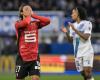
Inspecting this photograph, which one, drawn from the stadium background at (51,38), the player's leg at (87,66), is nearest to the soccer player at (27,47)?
the player's leg at (87,66)

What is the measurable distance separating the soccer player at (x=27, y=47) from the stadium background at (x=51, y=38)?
10337 millimetres

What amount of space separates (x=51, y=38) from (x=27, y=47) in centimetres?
1633

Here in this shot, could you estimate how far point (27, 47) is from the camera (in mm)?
11977

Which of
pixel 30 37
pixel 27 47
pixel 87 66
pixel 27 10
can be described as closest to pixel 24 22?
pixel 27 10

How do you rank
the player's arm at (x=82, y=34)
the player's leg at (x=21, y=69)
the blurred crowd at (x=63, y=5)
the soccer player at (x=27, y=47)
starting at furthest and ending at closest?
1. the blurred crowd at (x=63, y=5)
2. the player's arm at (x=82, y=34)
3. the player's leg at (x=21, y=69)
4. the soccer player at (x=27, y=47)

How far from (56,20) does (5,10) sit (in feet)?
10.6

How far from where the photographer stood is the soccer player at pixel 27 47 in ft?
39.1

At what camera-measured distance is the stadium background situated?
942 inches

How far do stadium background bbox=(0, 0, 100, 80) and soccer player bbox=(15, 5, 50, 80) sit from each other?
10.3 m

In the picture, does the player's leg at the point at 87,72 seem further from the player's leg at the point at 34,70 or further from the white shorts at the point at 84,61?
the player's leg at the point at 34,70

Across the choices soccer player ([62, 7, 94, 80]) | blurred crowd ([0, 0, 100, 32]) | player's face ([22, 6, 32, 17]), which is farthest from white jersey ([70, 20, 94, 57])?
blurred crowd ([0, 0, 100, 32])

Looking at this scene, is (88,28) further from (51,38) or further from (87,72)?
(51,38)

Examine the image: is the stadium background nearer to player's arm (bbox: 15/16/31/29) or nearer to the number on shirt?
the number on shirt

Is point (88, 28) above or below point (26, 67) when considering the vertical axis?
above
